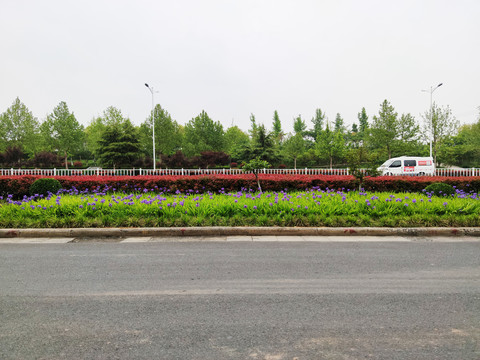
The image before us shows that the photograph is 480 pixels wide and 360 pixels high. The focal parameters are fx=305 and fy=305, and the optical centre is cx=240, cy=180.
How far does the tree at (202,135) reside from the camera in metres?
33.3

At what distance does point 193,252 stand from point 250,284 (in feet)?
5.26

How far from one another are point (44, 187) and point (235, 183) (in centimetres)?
614

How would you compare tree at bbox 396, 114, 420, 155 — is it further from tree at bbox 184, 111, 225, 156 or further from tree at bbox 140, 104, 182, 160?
tree at bbox 140, 104, 182, 160

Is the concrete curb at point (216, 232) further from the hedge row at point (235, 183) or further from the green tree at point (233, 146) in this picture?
the green tree at point (233, 146)

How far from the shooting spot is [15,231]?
20.2 ft

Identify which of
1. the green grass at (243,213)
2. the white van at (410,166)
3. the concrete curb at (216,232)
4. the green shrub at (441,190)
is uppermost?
the white van at (410,166)

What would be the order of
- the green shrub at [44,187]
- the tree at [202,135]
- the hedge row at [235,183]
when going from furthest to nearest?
the tree at [202,135] < the hedge row at [235,183] < the green shrub at [44,187]

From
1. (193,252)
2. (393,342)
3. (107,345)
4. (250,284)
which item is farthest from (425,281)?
(107,345)

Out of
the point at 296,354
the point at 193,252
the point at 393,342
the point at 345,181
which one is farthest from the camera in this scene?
the point at 345,181

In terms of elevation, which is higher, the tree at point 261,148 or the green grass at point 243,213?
the tree at point 261,148

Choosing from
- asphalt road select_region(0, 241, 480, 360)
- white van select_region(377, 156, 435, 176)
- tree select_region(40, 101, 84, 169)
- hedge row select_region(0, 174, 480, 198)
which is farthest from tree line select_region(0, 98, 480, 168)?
asphalt road select_region(0, 241, 480, 360)

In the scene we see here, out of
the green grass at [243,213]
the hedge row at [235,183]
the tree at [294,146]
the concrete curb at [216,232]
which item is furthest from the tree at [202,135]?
the concrete curb at [216,232]

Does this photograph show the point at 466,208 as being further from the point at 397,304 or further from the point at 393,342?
the point at 393,342

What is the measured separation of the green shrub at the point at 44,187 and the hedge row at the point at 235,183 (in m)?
0.89
